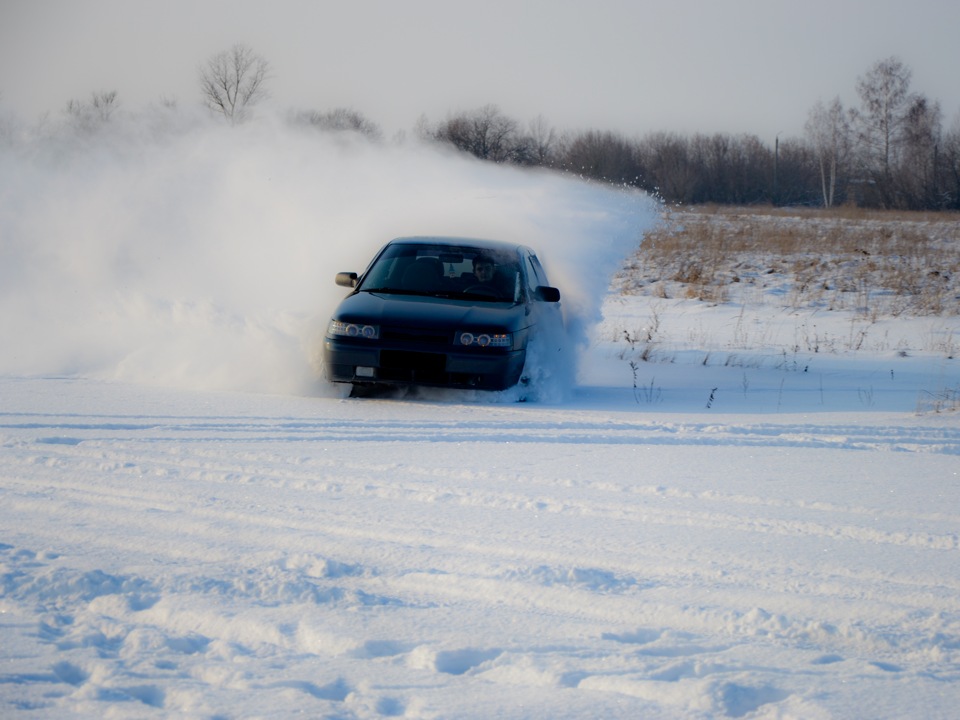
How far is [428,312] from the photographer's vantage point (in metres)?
8.05

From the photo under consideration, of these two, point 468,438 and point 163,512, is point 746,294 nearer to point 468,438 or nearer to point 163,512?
point 468,438

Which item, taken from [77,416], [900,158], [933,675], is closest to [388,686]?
[933,675]

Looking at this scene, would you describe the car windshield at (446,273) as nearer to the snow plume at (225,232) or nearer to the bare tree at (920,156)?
the snow plume at (225,232)

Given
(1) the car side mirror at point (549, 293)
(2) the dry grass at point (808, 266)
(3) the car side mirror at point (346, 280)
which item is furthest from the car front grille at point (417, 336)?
(2) the dry grass at point (808, 266)

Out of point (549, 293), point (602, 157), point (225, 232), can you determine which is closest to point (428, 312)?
point (549, 293)

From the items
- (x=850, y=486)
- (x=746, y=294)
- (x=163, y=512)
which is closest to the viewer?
(x=163, y=512)

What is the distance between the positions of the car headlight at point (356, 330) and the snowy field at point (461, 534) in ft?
1.95

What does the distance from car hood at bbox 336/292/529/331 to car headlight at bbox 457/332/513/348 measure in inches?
3.2

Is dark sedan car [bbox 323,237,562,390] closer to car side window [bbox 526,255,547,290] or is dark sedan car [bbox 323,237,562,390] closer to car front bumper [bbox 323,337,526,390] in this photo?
car front bumper [bbox 323,337,526,390]

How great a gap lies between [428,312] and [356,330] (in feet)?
2.01

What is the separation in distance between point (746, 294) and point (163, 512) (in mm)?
15111

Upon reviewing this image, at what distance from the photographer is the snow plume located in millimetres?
9547

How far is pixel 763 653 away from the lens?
3111 millimetres

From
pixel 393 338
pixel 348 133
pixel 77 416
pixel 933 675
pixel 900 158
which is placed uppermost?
pixel 900 158
